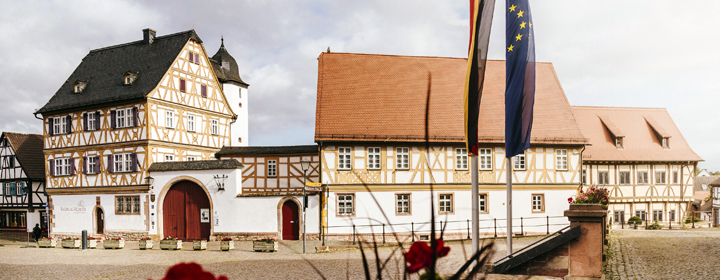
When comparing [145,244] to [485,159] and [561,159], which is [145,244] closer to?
[485,159]

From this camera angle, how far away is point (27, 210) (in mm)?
36375

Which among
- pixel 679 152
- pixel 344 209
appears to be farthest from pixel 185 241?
pixel 679 152

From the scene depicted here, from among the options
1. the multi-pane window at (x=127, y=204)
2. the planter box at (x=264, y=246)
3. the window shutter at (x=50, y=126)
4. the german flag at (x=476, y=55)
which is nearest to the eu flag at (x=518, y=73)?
the german flag at (x=476, y=55)

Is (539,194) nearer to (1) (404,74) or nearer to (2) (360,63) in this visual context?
(1) (404,74)

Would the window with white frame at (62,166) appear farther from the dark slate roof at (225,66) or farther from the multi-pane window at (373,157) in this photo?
the multi-pane window at (373,157)

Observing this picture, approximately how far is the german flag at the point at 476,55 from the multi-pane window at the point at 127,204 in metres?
23.3

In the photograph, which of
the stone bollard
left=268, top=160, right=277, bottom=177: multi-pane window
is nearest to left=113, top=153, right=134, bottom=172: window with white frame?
left=268, top=160, right=277, bottom=177: multi-pane window

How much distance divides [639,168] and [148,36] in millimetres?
30643

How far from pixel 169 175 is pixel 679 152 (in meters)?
30.9

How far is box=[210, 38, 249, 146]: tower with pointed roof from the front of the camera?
38281 millimetres

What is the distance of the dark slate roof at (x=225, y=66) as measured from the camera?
130ft

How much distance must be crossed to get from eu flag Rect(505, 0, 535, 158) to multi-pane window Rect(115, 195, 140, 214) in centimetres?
2196

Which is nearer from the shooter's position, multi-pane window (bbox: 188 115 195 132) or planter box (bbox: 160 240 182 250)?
planter box (bbox: 160 240 182 250)

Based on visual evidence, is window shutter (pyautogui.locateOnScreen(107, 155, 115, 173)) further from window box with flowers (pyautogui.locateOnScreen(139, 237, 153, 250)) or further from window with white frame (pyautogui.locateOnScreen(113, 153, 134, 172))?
window box with flowers (pyautogui.locateOnScreen(139, 237, 153, 250))
